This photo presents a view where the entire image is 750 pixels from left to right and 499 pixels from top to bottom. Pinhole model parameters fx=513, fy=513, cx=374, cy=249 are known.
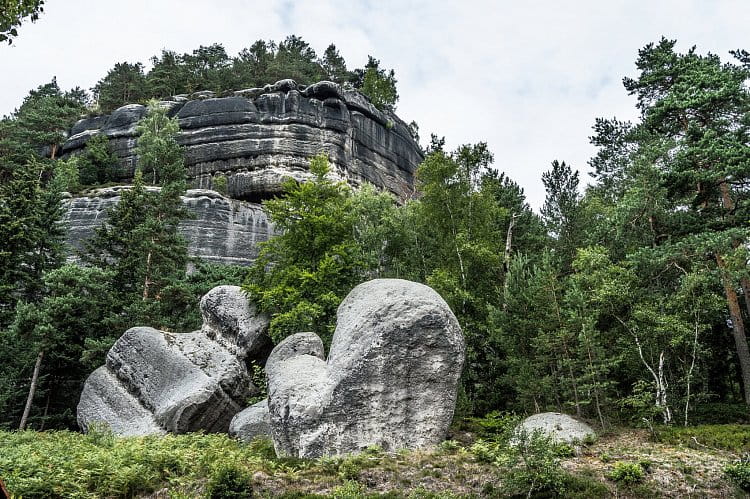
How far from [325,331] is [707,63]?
17.7m

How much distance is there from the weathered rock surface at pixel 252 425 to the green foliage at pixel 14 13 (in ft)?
35.0

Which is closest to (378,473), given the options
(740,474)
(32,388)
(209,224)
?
(740,474)

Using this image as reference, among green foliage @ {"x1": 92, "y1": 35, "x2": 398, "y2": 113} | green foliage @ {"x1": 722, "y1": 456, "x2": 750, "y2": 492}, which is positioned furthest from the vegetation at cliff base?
green foliage @ {"x1": 92, "y1": 35, "x2": 398, "y2": 113}

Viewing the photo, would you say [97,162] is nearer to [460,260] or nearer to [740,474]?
[460,260]

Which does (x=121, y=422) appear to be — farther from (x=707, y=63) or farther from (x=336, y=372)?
(x=707, y=63)

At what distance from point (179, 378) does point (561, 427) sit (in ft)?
39.0

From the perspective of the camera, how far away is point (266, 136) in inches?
1793

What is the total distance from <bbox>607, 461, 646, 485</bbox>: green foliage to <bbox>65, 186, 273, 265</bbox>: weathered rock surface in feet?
96.2

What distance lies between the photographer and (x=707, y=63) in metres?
19.7

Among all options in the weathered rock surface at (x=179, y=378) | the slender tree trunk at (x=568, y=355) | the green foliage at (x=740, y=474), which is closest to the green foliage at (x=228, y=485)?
the green foliage at (x=740, y=474)

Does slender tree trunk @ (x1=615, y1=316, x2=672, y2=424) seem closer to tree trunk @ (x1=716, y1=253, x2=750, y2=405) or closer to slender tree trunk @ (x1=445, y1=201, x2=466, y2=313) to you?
tree trunk @ (x1=716, y1=253, x2=750, y2=405)

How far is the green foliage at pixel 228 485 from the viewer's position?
8.08m

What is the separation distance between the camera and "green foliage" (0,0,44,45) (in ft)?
26.9

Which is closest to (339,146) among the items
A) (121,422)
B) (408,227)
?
(408,227)
